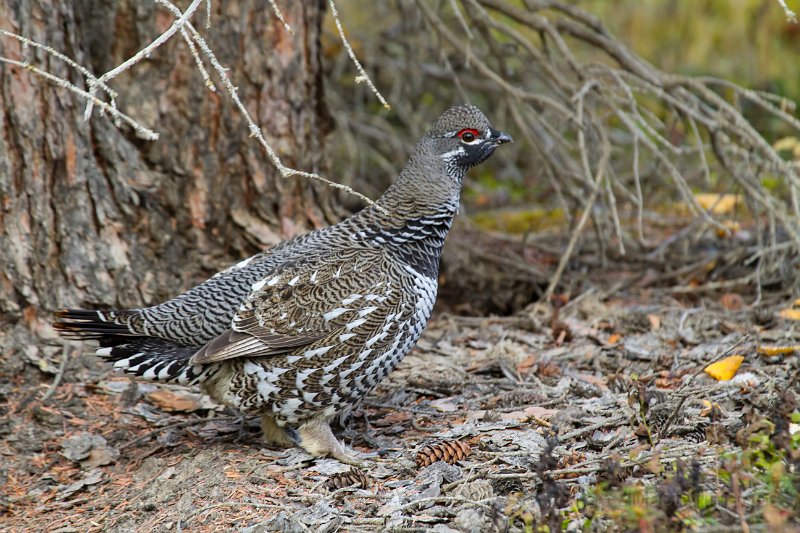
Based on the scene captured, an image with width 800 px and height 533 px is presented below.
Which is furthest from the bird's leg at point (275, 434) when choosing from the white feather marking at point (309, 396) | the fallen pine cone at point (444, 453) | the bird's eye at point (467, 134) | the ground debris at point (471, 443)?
the bird's eye at point (467, 134)

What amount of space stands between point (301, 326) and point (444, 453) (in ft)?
3.62

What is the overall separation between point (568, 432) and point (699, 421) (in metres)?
0.69

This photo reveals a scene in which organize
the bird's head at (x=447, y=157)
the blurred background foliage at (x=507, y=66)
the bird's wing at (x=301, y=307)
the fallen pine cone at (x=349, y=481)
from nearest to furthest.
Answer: the fallen pine cone at (x=349, y=481), the bird's wing at (x=301, y=307), the bird's head at (x=447, y=157), the blurred background foliage at (x=507, y=66)

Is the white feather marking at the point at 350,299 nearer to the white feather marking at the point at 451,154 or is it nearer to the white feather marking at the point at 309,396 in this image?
the white feather marking at the point at 309,396

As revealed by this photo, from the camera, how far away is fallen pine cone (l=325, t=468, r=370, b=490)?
456cm

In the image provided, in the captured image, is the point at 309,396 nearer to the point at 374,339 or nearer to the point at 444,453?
the point at 374,339

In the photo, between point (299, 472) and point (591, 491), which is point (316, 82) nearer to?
point (299, 472)

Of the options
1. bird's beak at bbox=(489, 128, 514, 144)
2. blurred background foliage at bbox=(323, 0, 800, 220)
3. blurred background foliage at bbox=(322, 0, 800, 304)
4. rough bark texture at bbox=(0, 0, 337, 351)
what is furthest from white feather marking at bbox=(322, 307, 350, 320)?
blurred background foliage at bbox=(323, 0, 800, 220)

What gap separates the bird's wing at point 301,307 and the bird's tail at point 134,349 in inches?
7.3

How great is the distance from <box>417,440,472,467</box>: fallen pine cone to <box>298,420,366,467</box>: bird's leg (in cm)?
55

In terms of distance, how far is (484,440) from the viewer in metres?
4.79

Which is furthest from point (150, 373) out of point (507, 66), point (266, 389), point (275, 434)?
point (507, 66)

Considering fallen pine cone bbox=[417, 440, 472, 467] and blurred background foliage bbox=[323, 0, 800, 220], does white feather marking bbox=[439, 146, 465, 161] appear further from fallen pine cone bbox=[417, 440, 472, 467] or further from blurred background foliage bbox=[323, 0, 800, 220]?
fallen pine cone bbox=[417, 440, 472, 467]

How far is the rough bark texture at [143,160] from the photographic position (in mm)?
5625
